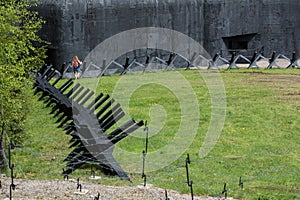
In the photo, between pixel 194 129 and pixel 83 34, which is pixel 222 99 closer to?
pixel 194 129

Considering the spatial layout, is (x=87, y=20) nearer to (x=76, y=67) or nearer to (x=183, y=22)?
(x=76, y=67)

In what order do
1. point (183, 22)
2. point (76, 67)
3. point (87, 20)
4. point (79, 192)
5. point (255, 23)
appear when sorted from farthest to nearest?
point (255, 23) → point (183, 22) → point (87, 20) → point (76, 67) → point (79, 192)

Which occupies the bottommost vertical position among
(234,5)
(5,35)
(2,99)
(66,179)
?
(66,179)

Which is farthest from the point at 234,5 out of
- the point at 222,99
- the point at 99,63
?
the point at 222,99

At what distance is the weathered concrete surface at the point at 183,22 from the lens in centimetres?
2458

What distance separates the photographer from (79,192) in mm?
8734

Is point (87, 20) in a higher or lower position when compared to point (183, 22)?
lower

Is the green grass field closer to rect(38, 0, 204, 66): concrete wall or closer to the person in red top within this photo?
the person in red top

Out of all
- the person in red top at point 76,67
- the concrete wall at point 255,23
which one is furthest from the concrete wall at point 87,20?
the concrete wall at point 255,23

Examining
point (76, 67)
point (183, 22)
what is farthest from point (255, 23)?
point (76, 67)

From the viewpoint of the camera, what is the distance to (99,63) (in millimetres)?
24984

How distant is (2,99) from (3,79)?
36 centimetres

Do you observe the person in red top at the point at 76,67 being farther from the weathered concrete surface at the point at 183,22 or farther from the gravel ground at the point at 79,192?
the gravel ground at the point at 79,192

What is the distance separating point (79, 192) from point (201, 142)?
181 inches
